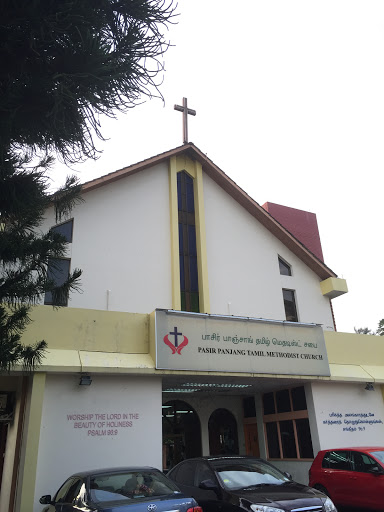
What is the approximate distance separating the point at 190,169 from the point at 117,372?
34.7 feet

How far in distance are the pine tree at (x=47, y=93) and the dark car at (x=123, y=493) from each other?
2.36m

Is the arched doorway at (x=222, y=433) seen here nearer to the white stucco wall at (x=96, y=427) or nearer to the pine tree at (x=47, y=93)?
the white stucco wall at (x=96, y=427)

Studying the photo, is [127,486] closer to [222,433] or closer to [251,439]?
[222,433]

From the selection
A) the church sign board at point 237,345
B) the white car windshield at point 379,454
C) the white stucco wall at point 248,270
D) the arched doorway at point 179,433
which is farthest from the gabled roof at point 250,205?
the white car windshield at point 379,454

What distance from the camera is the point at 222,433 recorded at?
720 inches

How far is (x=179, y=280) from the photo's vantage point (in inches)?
677

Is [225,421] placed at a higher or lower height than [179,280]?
lower

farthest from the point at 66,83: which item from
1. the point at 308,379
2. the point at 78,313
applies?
the point at 308,379

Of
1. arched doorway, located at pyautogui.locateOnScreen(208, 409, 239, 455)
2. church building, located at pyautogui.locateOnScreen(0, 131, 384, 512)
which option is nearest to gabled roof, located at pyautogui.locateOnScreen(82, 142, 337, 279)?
church building, located at pyautogui.locateOnScreen(0, 131, 384, 512)

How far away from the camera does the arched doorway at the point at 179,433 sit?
56.3 feet

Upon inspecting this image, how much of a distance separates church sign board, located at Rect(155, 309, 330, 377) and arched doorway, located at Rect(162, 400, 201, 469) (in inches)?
196

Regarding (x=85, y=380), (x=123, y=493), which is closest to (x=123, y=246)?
(x=85, y=380)

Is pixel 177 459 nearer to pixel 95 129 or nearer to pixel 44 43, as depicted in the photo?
pixel 95 129

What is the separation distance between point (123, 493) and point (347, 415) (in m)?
10.8
